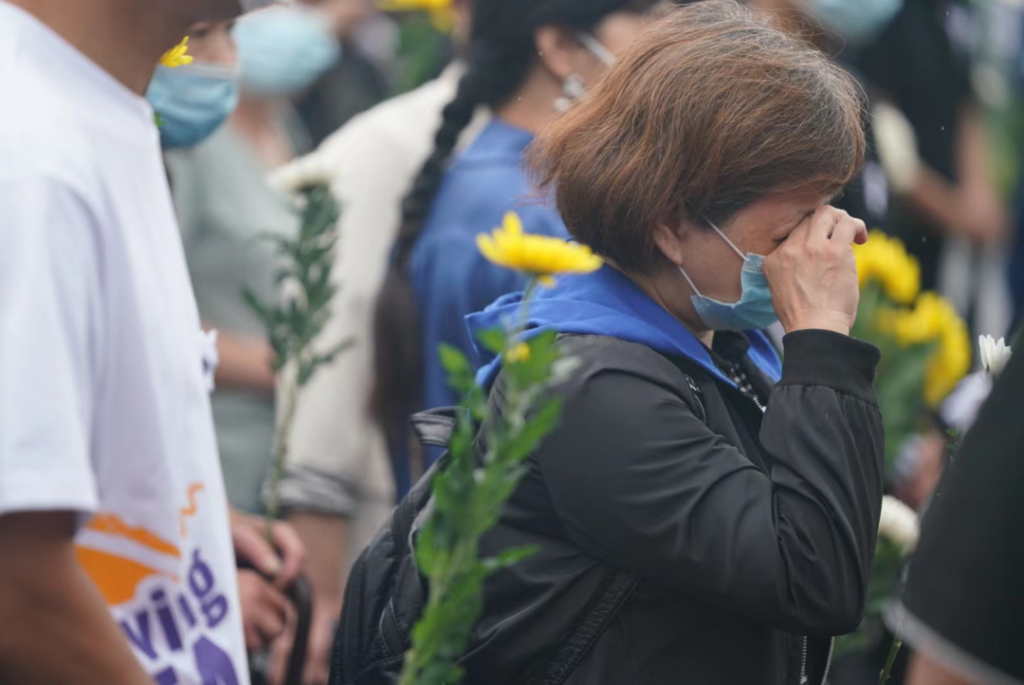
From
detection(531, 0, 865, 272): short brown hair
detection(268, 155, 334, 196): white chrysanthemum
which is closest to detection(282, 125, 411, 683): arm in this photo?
detection(268, 155, 334, 196): white chrysanthemum

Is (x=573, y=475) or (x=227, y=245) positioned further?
(x=227, y=245)

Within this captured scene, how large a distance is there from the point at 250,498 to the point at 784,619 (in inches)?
89.3

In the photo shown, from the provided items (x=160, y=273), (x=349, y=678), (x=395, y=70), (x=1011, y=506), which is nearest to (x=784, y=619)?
(x=1011, y=506)

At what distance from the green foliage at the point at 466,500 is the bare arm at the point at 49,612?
0.97ft

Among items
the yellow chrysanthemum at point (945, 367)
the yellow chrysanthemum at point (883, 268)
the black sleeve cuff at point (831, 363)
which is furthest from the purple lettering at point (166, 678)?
the yellow chrysanthemum at point (945, 367)

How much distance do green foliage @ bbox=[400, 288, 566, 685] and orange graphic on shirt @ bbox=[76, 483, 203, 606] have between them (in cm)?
27

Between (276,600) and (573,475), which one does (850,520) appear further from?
(276,600)

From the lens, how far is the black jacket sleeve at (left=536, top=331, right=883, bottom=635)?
1.89 m

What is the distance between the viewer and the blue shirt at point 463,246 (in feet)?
10.6

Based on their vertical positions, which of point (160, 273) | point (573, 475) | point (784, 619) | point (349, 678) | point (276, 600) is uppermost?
point (160, 273)

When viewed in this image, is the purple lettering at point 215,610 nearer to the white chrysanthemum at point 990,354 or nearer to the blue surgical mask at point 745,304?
the blue surgical mask at point 745,304

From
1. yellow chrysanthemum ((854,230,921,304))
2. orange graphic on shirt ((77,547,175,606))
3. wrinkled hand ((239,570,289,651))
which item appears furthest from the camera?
yellow chrysanthemum ((854,230,921,304))

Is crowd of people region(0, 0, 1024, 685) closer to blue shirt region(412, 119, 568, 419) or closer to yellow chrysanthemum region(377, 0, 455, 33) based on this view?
blue shirt region(412, 119, 568, 419)

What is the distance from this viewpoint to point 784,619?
191 cm
